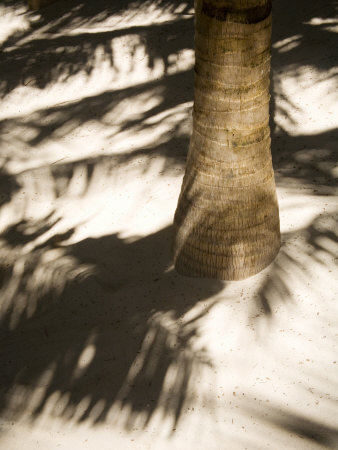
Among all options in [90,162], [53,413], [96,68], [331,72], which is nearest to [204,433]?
[53,413]

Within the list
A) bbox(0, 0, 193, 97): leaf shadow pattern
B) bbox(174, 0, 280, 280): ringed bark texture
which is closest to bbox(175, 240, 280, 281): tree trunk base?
bbox(174, 0, 280, 280): ringed bark texture

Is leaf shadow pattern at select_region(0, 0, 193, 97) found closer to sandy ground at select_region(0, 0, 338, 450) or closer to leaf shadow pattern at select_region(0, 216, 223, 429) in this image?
sandy ground at select_region(0, 0, 338, 450)

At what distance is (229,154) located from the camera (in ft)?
10.4

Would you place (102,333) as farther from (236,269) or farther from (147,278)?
(236,269)

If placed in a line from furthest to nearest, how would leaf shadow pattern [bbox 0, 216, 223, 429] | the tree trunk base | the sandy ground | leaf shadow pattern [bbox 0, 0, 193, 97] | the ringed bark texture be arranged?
leaf shadow pattern [bbox 0, 0, 193, 97], the tree trunk base, leaf shadow pattern [bbox 0, 216, 223, 429], the sandy ground, the ringed bark texture

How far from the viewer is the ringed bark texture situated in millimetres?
2836

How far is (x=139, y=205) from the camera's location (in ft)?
16.5

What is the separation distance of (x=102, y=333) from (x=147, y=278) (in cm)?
58

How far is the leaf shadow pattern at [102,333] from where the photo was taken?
317cm

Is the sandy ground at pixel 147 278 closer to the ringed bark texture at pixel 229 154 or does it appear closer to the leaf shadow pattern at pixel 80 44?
the leaf shadow pattern at pixel 80 44

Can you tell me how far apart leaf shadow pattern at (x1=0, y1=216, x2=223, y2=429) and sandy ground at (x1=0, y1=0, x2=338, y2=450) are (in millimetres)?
11

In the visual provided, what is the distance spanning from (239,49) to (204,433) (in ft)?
6.73

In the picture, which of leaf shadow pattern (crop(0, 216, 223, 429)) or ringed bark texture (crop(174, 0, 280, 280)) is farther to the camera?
leaf shadow pattern (crop(0, 216, 223, 429))

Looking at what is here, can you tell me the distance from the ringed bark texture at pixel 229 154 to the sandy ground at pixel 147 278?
0.74ft
